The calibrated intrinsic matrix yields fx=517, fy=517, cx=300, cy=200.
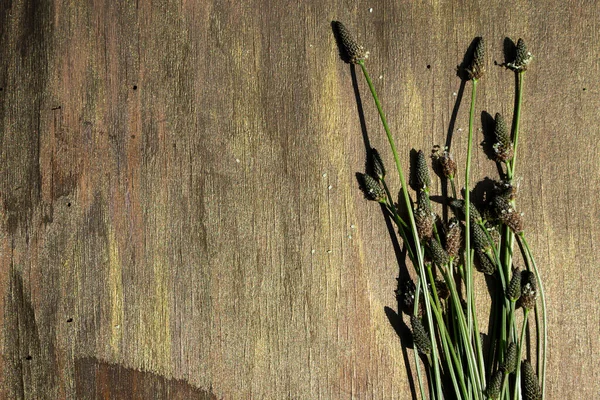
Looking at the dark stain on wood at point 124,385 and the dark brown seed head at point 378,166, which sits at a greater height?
the dark brown seed head at point 378,166

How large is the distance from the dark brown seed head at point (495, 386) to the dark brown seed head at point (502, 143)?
1.45 feet

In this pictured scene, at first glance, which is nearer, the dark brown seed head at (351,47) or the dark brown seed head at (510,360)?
the dark brown seed head at (510,360)

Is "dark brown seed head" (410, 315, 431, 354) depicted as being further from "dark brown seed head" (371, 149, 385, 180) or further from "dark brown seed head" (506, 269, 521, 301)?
"dark brown seed head" (371, 149, 385, 180)

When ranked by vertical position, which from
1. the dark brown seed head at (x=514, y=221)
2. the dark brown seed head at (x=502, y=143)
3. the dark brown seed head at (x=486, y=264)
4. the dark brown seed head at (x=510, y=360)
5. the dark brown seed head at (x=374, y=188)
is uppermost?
the dark brown seed head at (x=502, y=143)

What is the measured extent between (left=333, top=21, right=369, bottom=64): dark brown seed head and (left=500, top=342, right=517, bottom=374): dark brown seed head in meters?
0.68

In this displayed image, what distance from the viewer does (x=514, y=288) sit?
1047 millimetres

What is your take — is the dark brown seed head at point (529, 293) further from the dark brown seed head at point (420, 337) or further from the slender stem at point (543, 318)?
the dark brown seed head at point (420, 337)

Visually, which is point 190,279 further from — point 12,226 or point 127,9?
point 127,9

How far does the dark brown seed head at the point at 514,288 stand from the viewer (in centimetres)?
105

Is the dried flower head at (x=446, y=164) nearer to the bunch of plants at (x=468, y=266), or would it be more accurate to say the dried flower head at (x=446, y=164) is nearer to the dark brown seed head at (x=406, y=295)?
the bunch of plants at (x=468, y=266)

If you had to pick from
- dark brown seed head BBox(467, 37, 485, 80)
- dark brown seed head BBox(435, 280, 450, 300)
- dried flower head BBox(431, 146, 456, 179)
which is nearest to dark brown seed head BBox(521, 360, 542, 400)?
dark brown seed head BBox(435, 280, 450, 300)

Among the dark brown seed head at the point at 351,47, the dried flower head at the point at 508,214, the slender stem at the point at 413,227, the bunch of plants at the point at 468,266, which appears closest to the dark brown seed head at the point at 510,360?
the bunch of plants at the point at 468,266

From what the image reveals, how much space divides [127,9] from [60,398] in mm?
933

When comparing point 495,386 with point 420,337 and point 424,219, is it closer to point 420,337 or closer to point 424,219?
point 420,337
